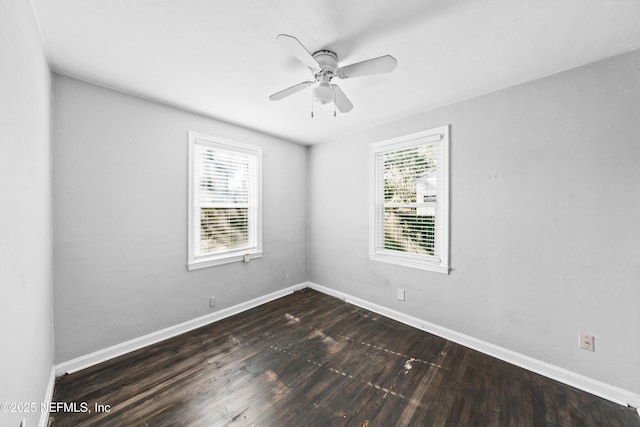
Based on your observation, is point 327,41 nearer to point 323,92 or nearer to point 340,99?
point 323,92

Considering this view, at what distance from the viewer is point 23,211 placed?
4.06ft

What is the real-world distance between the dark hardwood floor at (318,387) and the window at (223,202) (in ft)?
3.26

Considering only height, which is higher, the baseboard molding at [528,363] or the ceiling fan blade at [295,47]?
the ceiling fan blade at [295,47]

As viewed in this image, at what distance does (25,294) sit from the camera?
4.11 feet

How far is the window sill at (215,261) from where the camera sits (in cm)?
284

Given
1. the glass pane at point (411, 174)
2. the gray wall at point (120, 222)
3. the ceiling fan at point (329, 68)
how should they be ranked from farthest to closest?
the glass pane at point (411, 174) < the gray wall at point (120, 222) < the ceiling fan at point (329, 68)

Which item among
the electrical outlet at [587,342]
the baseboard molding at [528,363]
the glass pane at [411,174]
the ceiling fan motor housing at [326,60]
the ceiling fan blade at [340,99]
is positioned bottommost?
the baseboard molding at [528,363]

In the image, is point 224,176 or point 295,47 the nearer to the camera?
point 295,47

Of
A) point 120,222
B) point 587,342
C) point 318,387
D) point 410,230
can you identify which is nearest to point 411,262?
point 410,230

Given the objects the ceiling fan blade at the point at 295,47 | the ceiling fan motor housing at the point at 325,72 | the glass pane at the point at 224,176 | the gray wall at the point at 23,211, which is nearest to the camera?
the gray wall at the point at 23,211

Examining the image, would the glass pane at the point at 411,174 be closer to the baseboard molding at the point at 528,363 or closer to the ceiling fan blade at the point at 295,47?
the baseboard molding at the point at 528,363

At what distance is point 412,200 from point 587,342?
187 centimetres

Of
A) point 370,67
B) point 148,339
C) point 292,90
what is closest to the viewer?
point 370,67

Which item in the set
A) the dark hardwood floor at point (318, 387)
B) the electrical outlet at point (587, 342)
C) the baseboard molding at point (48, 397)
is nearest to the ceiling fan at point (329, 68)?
the dark hardwood floor at point (318, 387)
